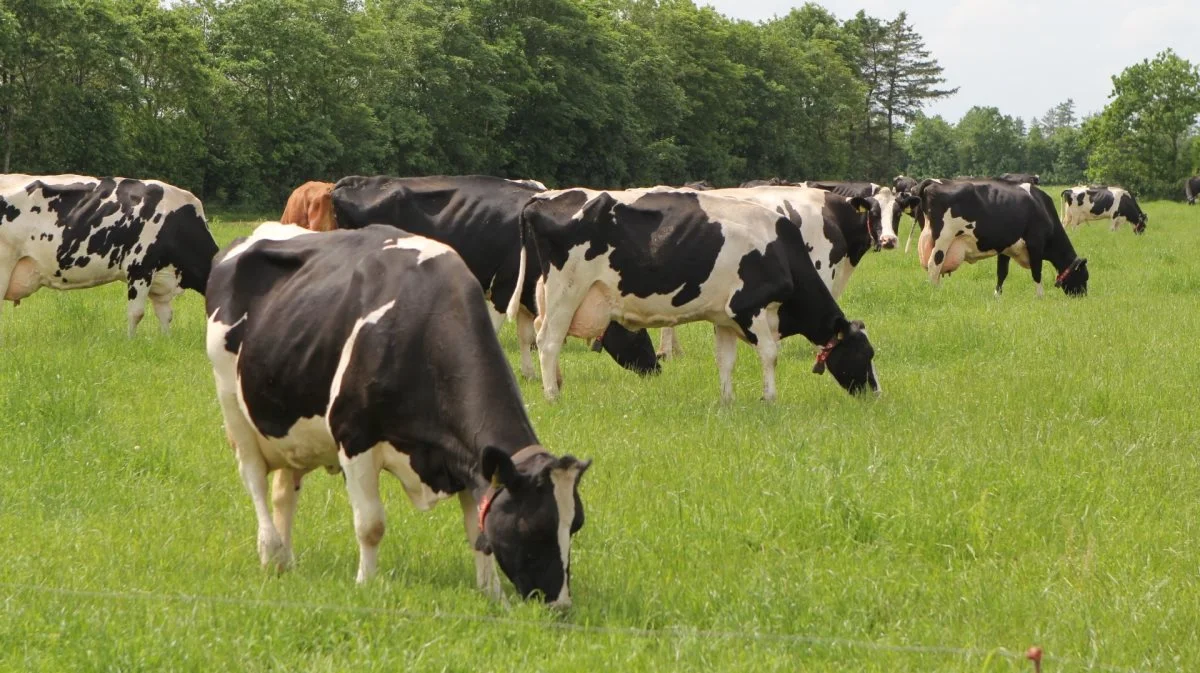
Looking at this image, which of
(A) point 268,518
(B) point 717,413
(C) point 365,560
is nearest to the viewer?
(C) point 365,560

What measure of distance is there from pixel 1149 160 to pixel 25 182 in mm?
83733

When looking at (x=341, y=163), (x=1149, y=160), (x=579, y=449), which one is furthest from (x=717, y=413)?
(x=1149, y=160)

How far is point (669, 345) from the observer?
15484mm

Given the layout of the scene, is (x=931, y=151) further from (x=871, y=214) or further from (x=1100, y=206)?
(x=871, y=214)

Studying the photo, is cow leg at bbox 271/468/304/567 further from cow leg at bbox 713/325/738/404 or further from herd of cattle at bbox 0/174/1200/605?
cow leg at bbox 713/325/738/404

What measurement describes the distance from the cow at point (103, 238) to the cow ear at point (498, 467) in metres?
10.6

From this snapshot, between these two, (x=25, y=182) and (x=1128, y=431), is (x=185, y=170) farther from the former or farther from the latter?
(x=1128, y=431)

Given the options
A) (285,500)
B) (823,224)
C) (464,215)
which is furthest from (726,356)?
(285,500)

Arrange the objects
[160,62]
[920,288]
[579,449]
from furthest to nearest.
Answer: [160,62] < [920,288] < [579,449]

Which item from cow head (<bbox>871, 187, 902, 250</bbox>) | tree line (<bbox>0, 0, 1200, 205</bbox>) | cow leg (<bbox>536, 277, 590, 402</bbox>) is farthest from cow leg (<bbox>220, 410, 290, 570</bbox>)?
tree line (<bbox>0, 0, 1200, 205</bbox>)

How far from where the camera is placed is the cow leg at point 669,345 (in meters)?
15.4

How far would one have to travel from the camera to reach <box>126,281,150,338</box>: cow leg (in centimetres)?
1510

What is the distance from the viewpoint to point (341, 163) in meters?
59.0

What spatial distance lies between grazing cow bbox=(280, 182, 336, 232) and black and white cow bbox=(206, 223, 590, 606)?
364 inches
